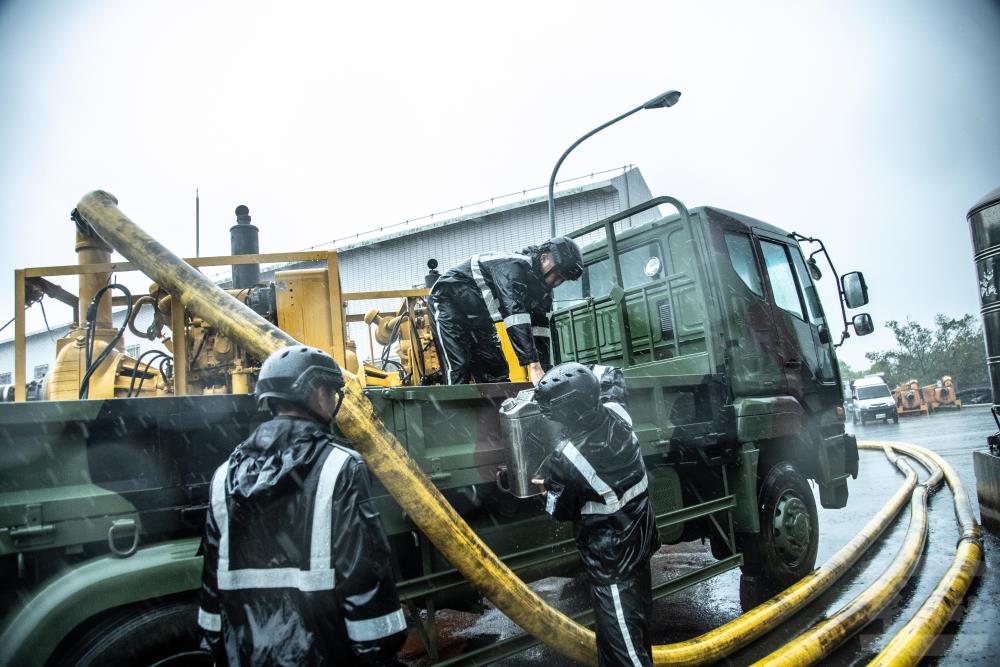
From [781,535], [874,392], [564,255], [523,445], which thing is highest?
[564,255]

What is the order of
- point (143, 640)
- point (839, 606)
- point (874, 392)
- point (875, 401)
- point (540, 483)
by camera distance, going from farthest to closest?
point (874, 392) → point (875, 401) → point (839, 606) → point (540, 483) → point (143, 640)

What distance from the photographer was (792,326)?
538cm

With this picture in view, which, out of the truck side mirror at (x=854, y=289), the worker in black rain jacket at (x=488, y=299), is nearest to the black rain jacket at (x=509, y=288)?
the worker in black rain jacket at (x=488, y=299)

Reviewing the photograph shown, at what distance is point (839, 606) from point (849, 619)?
0.89m

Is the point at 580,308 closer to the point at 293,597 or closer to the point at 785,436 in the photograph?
the point at 785,436

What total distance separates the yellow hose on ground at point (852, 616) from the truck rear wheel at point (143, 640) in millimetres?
2638

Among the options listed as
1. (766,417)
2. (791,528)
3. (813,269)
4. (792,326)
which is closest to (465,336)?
(766,417)

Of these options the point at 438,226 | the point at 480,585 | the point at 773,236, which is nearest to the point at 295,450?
the point at 480,585

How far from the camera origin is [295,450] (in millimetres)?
1683

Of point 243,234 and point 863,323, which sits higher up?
point 243,234

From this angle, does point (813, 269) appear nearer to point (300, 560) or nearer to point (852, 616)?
point (852, 616)

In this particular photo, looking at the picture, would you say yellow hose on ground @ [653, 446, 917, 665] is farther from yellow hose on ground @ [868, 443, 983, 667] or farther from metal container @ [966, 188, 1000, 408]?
metal container @ [966, 188, 1000, 408]

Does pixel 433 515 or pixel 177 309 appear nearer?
pixel 433 515

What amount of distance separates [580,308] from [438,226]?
15815mm
